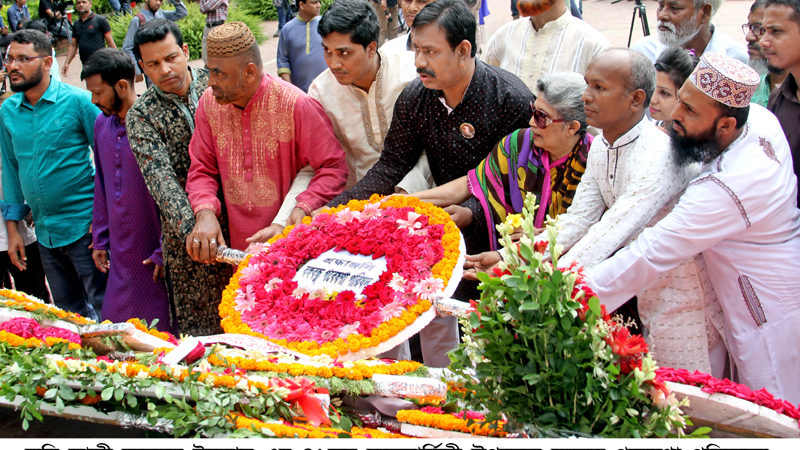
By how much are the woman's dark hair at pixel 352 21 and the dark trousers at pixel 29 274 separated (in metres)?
2.80

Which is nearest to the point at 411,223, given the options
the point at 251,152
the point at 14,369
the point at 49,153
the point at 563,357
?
the point at 251,152

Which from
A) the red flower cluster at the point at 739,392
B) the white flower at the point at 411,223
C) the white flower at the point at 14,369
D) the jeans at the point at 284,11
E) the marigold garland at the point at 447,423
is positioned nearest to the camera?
the marigold garland at the point at 447,423

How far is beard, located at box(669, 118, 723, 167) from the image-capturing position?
2.49m

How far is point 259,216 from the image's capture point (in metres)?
3.65

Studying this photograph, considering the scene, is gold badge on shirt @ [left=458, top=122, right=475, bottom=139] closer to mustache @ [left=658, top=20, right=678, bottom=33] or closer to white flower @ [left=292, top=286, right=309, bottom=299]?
white flower @ [left=292, top=286, right=309, bottom=299]

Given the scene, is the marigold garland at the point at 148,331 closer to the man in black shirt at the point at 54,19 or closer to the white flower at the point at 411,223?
the white flower at the point at 411,223

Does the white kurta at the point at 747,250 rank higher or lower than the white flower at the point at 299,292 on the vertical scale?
higher

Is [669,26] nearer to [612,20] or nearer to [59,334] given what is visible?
[59,334]

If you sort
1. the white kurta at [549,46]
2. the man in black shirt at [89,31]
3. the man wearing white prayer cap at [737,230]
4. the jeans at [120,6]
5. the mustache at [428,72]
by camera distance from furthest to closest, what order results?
the jeans at [120,6]
the man in black shirt at [89,31]
the white kurta at [549,46]
the mustache at [428,72]
the man wearing white prayer cap at [737,230]

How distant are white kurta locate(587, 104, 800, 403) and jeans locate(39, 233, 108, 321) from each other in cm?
333

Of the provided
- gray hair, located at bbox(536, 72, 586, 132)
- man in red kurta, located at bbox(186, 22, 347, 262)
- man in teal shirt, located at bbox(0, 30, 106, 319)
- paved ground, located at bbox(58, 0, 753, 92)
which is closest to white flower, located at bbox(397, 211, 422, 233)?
man in red kurta, located at bbox(186, 22, 347, 262)

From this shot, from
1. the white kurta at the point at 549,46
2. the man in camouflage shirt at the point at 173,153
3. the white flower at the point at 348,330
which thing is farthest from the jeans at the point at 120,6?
the white flower at the point at 348,330

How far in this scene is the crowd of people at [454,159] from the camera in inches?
100

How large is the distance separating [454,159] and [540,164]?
20.9 inches
